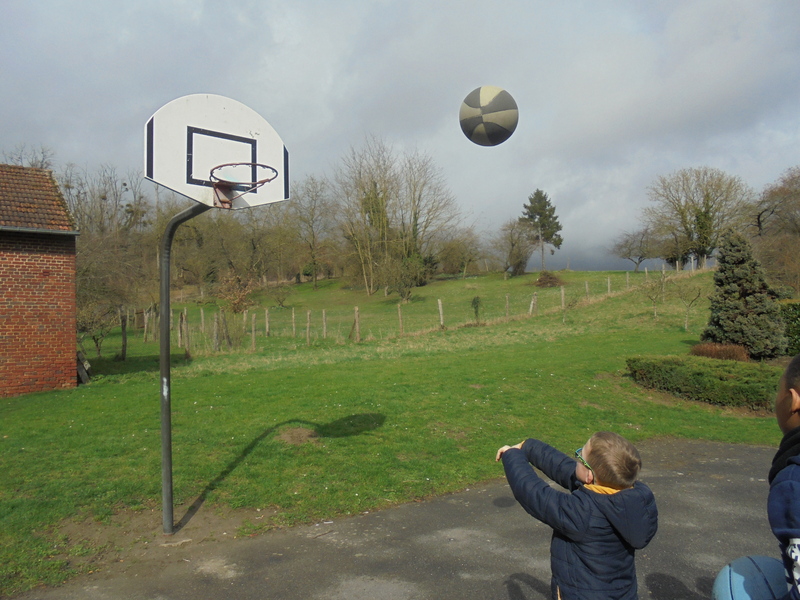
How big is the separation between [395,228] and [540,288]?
14.4 m

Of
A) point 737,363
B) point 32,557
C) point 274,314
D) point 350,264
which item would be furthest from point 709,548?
point 350,264

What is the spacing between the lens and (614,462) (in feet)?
7.86

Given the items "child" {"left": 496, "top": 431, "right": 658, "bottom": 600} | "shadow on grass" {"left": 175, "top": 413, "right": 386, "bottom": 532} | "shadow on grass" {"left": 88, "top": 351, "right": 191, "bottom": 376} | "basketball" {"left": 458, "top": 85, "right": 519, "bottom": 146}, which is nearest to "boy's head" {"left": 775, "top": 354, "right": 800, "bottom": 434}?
"child" {"left": 496, "top": 431, "right": 658, "bottom": 600}

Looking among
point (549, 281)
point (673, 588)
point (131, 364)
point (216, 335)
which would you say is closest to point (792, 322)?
point (673, 588)

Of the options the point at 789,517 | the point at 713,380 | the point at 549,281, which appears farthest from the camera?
the point at 549,281

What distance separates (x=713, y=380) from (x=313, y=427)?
8.25 m

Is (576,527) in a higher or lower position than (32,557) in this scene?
higher

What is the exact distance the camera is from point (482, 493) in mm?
6355

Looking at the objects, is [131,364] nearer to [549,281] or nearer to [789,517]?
[789,517]

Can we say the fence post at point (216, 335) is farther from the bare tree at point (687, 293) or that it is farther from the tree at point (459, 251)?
the tree at point (459, 251)

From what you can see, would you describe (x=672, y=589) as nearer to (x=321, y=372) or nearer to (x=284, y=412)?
(x=284, y=412)

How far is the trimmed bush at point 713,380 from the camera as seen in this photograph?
11.0 meters

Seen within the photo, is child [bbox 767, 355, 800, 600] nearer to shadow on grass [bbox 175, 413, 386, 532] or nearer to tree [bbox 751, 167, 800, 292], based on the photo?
shadow on grass [bbox 175, 413, 386, 532]

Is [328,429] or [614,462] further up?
[614,462]
